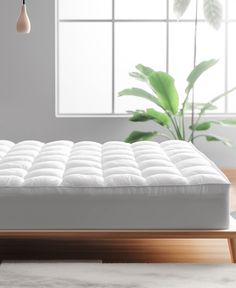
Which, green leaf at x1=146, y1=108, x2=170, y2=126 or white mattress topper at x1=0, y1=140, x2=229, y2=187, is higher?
green leaf at x1=146, y1=108, x2=170, y2=126

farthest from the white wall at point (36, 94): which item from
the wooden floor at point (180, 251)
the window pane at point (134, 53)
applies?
the wooden floor at point (180, 251)

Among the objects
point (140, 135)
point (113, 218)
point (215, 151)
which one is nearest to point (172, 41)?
point (215, 151)

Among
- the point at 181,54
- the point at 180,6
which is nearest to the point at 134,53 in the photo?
the point at 181,54

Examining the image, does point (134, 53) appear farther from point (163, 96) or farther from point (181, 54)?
point (163, 96)

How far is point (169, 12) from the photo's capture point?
6852mm

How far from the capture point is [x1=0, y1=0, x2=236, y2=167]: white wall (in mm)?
6488

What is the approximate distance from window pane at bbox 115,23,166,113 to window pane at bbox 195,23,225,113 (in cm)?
52

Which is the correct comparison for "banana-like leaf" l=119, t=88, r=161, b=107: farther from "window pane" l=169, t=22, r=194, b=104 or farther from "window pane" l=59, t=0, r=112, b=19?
"window pane" l=169, t=22, r=194, b=104

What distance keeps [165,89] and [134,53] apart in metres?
2.79

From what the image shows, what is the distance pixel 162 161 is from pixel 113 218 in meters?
0.55

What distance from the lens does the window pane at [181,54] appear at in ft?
27.9

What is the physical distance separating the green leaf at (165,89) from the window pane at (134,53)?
2.42 m

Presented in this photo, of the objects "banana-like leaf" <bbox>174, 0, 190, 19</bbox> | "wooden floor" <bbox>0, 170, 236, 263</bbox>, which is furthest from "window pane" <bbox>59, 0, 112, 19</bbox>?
"wooden floor" <bbox>0, 170, 236, 263</bbox>

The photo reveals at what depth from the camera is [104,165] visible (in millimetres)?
3492
